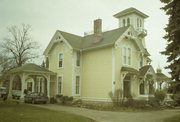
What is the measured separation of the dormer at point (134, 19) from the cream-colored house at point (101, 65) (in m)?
7.04

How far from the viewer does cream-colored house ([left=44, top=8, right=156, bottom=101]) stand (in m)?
23.1

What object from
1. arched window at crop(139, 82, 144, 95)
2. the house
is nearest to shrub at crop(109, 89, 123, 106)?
the house

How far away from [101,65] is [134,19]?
13.8 meters

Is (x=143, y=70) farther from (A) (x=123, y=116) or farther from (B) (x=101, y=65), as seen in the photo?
(A) (x=123, y=116)

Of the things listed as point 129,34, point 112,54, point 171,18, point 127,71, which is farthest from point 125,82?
point 171,18

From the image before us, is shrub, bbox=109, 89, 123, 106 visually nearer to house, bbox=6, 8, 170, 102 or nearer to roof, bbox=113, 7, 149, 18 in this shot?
house, bbox=6, 8, 170, 102

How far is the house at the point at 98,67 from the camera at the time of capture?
75.9 feet

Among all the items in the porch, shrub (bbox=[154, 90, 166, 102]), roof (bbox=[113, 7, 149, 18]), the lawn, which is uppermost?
roof (bbox=[113, 7, 149, 18])

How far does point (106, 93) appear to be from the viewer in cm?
2259

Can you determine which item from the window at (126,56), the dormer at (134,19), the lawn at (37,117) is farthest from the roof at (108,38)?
the lawn at (37,117)

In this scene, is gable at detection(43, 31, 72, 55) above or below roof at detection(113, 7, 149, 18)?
below

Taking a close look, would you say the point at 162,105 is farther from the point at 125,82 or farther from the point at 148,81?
the point at 125,82

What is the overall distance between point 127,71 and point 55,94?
1088cm

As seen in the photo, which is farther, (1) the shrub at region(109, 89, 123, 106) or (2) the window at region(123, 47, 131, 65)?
(2) the window at region(123, 47, 131, 65)
